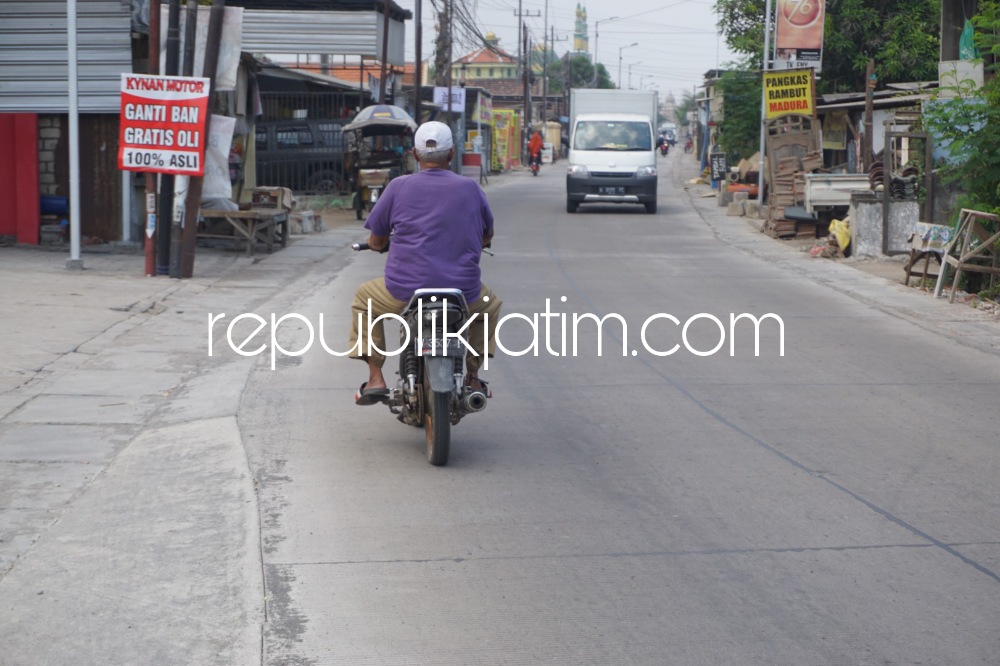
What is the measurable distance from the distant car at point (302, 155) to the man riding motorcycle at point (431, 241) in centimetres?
2273

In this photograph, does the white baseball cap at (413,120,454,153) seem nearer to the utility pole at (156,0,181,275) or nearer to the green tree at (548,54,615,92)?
the utility pole at (156,0,181,275)

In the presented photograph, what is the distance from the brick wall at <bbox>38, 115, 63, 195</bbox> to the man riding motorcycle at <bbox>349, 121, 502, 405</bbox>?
12184 millimetres

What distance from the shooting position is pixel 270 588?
190 inches

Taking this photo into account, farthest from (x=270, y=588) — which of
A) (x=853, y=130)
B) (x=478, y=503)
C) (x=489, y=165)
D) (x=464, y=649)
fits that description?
(x=489, y=165)

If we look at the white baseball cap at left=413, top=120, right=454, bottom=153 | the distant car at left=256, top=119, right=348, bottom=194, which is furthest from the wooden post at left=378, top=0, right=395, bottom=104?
the white baseball cap at left=413, top=120, right=454, bottom=153

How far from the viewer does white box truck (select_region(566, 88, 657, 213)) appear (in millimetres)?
29500

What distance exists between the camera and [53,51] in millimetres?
16969

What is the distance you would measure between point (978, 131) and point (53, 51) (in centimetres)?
1224

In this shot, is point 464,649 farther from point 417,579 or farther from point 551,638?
point 417,579

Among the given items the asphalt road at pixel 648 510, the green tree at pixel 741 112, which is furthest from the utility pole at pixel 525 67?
the asphalt road at pixel 648 510

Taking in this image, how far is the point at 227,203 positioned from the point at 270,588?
48.0 ft

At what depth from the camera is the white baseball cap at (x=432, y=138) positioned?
22.4ft

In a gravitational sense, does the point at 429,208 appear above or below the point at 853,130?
below

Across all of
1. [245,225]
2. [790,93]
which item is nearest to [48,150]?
[245,225]
